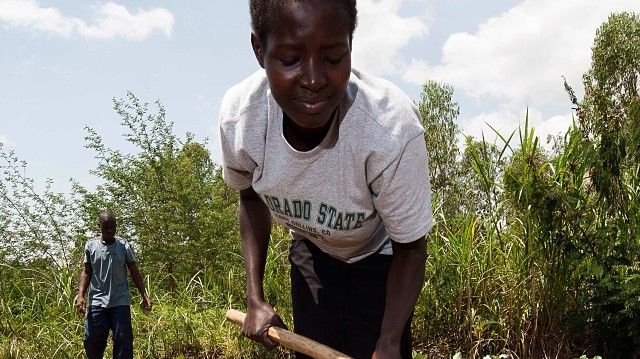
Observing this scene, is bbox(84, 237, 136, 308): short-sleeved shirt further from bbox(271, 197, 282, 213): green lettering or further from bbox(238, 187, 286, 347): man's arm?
bbox(271, 197, 282, 213): green lettering

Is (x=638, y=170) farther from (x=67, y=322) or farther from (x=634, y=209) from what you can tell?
(x=67, y=322)

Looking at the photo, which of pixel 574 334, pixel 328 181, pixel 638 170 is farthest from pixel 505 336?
pixel 328 181

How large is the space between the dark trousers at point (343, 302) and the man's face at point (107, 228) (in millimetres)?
4160

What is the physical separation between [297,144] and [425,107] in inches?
827

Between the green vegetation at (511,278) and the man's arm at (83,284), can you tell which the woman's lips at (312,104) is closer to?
the green vegetation at (511,278)

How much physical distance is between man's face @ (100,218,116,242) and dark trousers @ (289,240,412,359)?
13.6 feet

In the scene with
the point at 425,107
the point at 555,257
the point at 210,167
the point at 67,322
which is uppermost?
the point at 425,107

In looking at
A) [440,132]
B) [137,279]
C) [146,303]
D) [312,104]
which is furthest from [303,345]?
[440,132]

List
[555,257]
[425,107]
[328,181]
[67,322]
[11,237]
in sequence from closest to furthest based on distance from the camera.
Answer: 1. [328,181]
2. [555,257]
3. [67,322]
4. [11,237]
5. [425,107]

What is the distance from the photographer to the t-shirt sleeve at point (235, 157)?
204 centimetres

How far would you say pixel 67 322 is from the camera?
21.9 ft

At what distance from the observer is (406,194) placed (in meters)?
1.87

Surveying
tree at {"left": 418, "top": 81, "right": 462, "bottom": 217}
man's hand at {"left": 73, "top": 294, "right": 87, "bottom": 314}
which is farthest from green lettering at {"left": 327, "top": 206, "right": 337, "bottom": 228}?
tree at {"left": 418, "top": 81, "right": 462, "bottom": 217}

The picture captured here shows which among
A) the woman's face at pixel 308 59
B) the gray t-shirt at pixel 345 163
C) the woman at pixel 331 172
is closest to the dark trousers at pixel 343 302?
the woman at pixel 331 172
